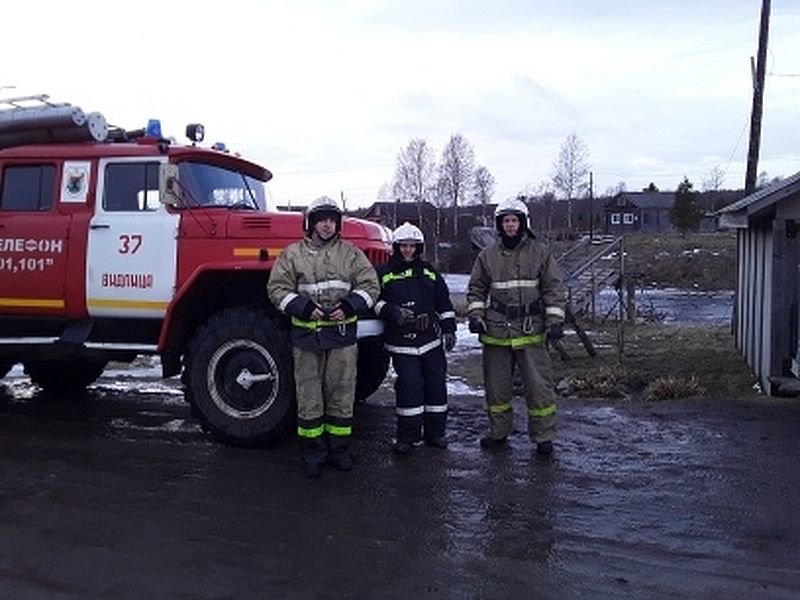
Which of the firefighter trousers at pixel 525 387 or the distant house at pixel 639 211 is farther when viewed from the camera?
the distant house at pixel 639 211

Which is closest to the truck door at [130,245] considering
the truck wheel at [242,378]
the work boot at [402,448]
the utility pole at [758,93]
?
the truck wheel at [242,378]

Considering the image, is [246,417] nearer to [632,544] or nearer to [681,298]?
[632,544]

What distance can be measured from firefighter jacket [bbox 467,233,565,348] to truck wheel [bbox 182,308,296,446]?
1.59 m

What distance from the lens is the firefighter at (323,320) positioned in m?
6.87

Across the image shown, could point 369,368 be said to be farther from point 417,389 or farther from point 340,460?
point 340,460

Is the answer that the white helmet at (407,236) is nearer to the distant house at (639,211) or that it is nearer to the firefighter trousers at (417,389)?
the firefighter trousers at (417,389)

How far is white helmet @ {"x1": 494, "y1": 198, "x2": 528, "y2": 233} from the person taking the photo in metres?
7.32

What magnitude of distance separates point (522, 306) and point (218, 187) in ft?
9.75

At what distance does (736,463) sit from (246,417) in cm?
379

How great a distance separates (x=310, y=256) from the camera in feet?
22.8

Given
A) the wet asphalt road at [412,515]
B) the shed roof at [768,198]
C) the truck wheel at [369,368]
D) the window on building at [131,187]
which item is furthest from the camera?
Result: the shed roof at [768,198]

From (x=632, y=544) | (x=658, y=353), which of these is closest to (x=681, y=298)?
(x=658, y=353)

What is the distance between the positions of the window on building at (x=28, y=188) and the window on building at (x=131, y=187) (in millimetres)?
572

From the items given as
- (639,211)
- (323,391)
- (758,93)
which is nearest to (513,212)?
(323,391)
